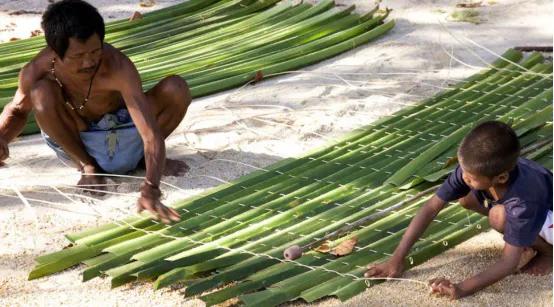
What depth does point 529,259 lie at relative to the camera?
2951 millimetres

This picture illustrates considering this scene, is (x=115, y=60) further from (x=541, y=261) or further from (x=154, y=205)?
(x=541, y=261)

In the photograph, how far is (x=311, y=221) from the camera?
3303 mm

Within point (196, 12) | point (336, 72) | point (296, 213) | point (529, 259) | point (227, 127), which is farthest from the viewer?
point (196, 12)

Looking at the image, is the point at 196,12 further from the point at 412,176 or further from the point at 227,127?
the point at 412,176

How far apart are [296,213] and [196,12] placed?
2590mm

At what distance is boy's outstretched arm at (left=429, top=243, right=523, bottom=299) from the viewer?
274 cm

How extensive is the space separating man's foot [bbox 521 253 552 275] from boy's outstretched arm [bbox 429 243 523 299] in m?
0.16

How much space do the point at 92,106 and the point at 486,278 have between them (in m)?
1.70

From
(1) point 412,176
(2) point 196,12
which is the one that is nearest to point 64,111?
(1) point 412,176

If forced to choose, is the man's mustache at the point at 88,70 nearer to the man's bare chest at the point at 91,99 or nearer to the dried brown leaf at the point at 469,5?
the man's bare chest at the point at 91,99

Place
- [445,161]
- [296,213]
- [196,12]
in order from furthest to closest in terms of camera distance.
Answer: [196,12]
[445,161]
[296,213]

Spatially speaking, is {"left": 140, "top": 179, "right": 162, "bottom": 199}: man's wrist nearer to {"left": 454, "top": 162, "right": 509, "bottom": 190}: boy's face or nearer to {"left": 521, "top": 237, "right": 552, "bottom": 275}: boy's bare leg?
{"left": 454, "top": 162, "right": 509, "bottom": 190}: boy's face

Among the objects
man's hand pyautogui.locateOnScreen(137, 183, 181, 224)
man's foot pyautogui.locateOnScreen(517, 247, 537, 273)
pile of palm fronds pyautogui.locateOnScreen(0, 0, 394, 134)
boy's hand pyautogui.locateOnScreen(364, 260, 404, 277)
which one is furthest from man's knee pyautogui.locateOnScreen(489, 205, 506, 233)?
pile of palm fronds pyautogui.locateOnScreen(0, 0, 394, 134)

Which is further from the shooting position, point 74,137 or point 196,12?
point 196,12
